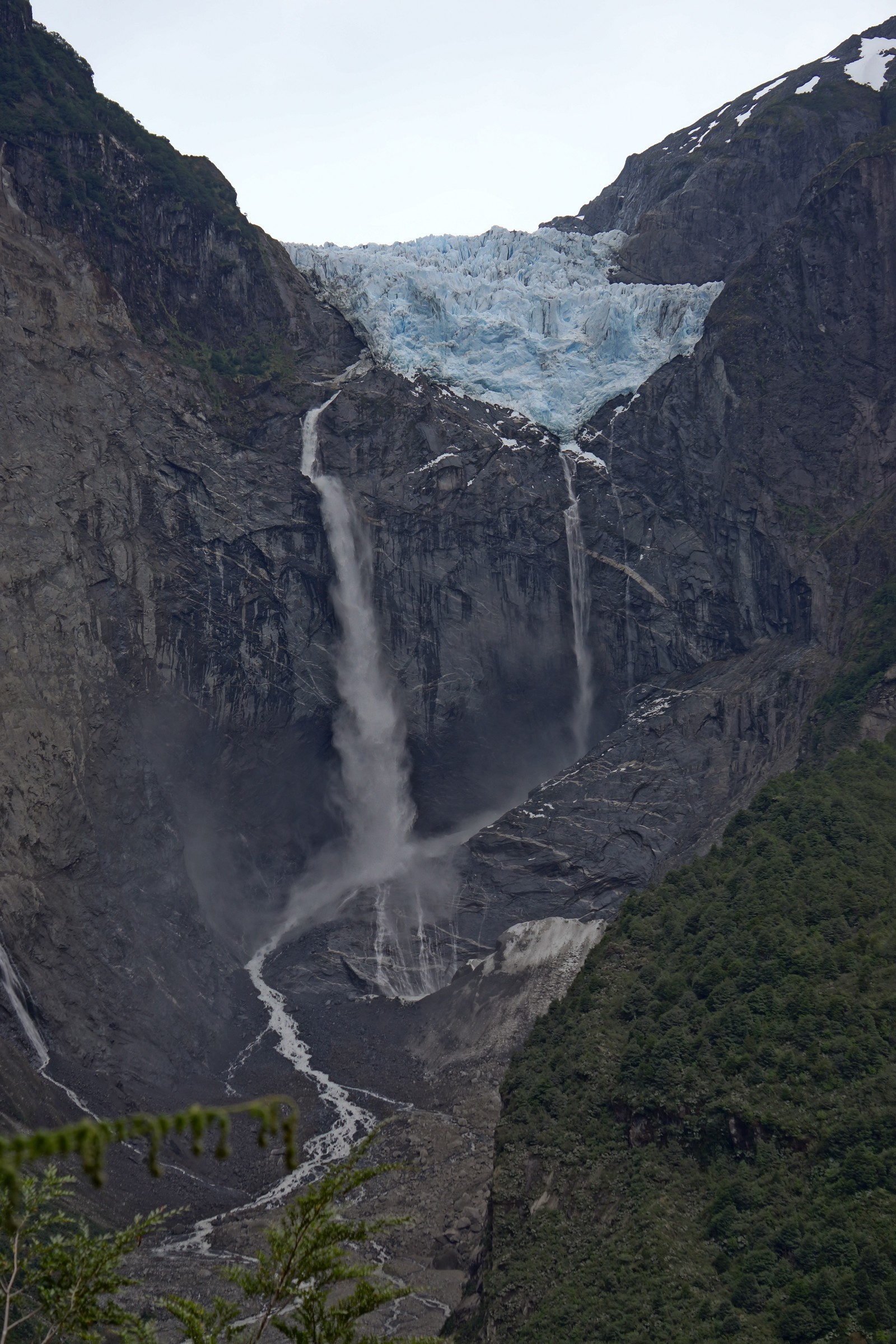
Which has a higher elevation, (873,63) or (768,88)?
(768,88)

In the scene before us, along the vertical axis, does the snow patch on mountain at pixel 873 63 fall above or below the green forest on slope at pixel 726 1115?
above

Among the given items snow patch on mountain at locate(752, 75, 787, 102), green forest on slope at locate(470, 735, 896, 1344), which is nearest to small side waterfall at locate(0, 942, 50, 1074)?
green forest on slope at locate(470, 735, 896, 1344)

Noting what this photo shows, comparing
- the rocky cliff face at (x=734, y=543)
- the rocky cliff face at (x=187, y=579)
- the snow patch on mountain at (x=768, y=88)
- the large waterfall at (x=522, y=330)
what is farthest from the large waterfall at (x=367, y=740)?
the snow patch on mountain at (x=768, y=88)

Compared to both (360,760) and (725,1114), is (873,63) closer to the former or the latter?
(360,760)

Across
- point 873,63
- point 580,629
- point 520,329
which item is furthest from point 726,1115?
point 873,63

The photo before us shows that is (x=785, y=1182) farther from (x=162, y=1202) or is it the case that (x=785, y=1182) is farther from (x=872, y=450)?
(x=872, y=450)

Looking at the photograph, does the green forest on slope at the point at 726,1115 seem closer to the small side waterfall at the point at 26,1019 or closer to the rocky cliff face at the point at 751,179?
the small side waterfall at the point at 26,1019
